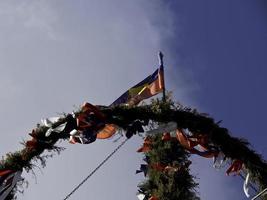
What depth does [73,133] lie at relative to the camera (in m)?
8.88

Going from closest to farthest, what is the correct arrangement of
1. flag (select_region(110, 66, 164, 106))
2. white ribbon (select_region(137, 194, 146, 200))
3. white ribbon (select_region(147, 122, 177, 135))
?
1. white ribbon (select_region(147, 122, 177, 135))
2. white ribbon (select_region(137, 194, 146, 200))
3. flag (select_region(110, 66, 164, 106))

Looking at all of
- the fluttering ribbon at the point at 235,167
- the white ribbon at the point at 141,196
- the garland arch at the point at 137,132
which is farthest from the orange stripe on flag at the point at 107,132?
the white ribbon at the point at 141,196

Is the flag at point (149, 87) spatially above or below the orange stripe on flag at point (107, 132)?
above

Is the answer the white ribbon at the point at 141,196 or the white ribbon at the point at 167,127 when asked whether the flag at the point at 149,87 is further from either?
the white ribbon at the point at 167,127

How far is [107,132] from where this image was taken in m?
9.27

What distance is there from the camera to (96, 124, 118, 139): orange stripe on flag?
9.14 metres

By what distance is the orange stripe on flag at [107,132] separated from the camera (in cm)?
914

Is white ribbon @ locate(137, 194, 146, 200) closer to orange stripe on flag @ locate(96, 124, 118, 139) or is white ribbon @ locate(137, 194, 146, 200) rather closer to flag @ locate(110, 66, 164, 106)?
flag @ locate(110, 66, 164, 106)

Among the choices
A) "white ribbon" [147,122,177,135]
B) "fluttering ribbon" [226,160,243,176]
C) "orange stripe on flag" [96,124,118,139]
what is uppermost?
"orange stripe on flag" [96,124,118,139]

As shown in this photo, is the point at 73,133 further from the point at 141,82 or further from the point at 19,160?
the point at 141,82

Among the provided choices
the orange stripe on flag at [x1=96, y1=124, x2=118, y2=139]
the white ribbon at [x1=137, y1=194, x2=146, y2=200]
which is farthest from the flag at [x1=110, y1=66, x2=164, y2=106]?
the orange stripe on flag at [x1=96, y1=124, x2=118, y2=139]

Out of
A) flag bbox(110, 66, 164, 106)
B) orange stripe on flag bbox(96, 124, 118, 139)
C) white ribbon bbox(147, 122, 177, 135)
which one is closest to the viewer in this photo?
white ribbon bbox(147, 122, 177, 135)

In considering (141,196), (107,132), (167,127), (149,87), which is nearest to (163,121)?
(167,127)

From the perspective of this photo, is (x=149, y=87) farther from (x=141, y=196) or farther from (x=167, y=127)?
(x=167, y=127)
